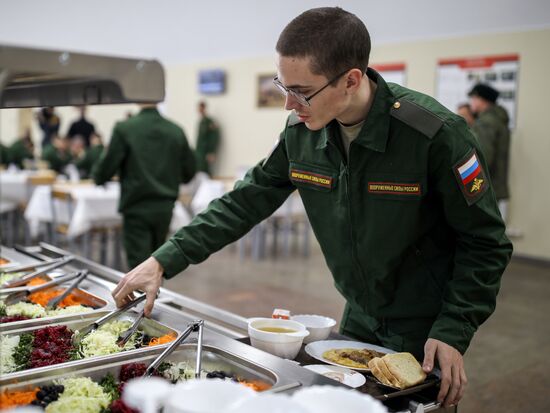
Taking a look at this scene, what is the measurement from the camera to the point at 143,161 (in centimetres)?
435

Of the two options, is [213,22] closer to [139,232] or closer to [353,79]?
[139,232]

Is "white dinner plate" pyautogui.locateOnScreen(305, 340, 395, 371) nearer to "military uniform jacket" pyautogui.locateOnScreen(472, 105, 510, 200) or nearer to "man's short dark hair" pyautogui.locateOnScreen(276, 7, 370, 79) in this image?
"man's short dark hair" pyautogui.locateOnScreen(276, 7, 370, 79)

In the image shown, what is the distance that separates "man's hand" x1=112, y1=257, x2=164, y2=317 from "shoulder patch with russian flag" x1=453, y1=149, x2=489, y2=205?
815 mm

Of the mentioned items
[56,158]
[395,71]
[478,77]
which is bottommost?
[56,158]

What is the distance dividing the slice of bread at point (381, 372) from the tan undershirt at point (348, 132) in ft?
1.71

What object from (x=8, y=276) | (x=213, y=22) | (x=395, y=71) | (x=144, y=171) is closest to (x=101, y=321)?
(x=8, y=276)

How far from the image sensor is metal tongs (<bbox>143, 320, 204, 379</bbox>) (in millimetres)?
1315

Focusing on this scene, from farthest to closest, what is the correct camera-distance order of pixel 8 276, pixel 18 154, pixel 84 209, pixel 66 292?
pixel 18 154
pixel 84 209
pixel 8 276
pixel 66 292

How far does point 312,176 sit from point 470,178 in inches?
16.3

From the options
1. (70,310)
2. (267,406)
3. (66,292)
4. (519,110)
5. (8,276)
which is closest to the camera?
(267,406)

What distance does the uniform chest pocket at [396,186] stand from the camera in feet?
4.91

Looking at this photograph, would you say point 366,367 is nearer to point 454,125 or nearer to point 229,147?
point 454,125

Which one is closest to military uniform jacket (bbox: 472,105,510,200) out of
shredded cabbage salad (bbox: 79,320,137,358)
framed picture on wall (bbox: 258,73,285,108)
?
framed picture on wall (bbox: 258,73,285,108)

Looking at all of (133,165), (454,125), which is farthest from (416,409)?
(133,165)
